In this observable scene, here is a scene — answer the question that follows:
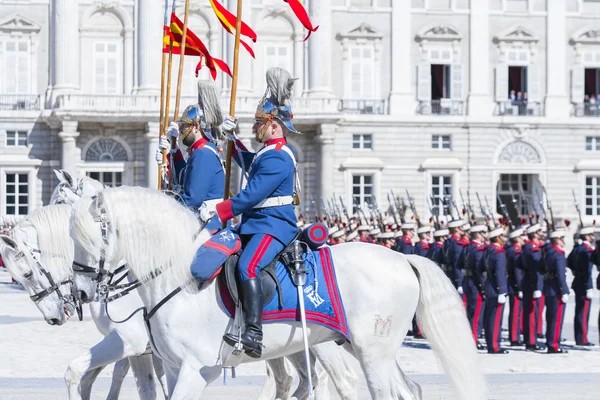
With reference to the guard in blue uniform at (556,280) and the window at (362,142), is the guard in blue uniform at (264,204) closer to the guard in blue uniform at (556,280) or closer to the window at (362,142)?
the guard in blue uniform at (556,280)

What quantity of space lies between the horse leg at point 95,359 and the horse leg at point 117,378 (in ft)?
1.47

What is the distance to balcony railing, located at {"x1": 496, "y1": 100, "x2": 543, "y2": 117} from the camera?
4569 centimetres

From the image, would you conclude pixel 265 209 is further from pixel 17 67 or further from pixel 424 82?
pixel 17 67

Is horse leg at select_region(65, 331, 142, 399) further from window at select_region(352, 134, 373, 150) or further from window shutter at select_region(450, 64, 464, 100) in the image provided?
window shutter at select_region(450, 64, 464, 100)

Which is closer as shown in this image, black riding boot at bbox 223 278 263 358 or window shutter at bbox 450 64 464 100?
black riding boot at bbox 223 278 263 358

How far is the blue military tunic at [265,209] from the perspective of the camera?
7.62 metres

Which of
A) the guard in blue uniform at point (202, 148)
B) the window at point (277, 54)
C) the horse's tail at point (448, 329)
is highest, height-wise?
the window at point (277, 54)

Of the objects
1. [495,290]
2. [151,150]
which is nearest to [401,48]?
[151,150]

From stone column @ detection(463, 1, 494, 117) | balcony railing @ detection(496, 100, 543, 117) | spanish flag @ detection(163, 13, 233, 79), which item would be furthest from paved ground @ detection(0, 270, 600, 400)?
balcony railing @ detection(496, 100, 543, 117)

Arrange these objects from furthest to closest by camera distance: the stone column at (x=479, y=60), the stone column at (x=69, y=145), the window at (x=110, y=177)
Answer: the stone column at (x=479, y=60)
the window at (x=110, y=177)
the stone column at (x=69, y=145)

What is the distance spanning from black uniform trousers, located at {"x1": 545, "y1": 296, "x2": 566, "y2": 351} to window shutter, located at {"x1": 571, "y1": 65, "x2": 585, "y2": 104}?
31.6 meters

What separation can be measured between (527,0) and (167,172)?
38304mm

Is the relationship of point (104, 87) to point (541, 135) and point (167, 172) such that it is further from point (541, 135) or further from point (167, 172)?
point (167, 172)

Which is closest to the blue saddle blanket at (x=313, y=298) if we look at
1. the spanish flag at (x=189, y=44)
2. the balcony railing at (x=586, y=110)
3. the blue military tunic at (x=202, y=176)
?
the blue military tunic at (x=202, y=176)
